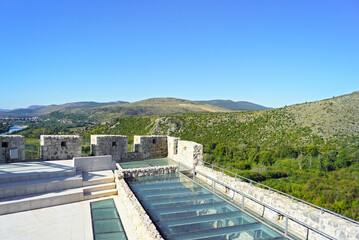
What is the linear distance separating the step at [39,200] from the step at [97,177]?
60 cm

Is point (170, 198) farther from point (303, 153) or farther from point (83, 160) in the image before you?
point (303, 153)

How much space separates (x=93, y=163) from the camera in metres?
10.2

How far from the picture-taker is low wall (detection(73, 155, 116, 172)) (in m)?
9.88

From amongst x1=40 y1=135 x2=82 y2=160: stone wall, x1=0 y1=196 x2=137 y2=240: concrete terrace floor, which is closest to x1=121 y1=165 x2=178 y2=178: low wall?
x1=0 y1=196 x2=137 y2=240: concrete terrace floor

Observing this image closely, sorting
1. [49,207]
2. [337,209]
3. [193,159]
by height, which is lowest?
[337,209]

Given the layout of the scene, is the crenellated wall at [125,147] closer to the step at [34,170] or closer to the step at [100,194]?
the step at [34,170]

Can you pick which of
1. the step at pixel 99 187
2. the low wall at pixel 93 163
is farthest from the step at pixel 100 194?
the low wall at pixel 93 163

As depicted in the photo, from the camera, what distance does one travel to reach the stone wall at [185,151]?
1133cm

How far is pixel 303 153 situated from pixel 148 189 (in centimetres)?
2728

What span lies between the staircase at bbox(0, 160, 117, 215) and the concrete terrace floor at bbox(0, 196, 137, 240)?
28 cm

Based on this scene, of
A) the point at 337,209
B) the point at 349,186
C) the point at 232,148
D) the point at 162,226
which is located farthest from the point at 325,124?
the point at 162,226

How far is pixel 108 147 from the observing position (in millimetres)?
12328

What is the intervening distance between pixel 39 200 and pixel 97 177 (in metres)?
2.34

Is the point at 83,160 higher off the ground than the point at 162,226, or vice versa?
the point at 83,160
